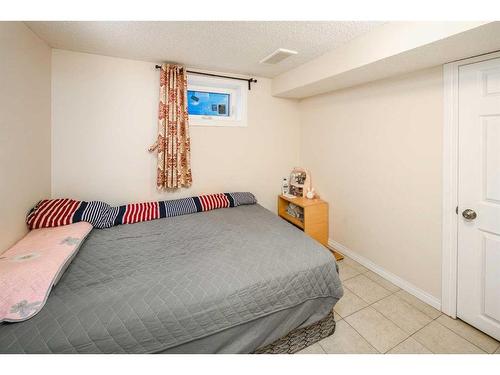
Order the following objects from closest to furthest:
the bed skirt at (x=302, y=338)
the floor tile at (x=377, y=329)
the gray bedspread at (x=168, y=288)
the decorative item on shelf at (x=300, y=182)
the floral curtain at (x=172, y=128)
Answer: the gray bedspread at (x=168, y=288)
the bed skirt at (x=302, y=338)
the floor tile at (x=377, y=329)
the floral curtain at (x=172, y=128)
the decorative item on shelf at (x=300, y=182)

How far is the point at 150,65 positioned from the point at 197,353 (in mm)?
2620

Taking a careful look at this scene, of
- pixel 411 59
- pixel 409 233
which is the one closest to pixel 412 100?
pixel 411 59

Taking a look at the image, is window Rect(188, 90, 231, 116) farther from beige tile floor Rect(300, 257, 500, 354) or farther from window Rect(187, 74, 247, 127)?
beige tile floor Rect(300, 257, 500, 354)

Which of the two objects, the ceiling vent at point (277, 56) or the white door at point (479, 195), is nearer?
the white door at point (479, 195)

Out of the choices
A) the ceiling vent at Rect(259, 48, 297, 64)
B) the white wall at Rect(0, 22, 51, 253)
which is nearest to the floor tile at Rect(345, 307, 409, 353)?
the ceiling vent at Rect(259, 48, 297, 64)

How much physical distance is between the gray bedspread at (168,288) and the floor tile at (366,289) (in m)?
0.71

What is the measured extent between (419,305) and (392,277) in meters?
0.33

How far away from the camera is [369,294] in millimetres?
2084

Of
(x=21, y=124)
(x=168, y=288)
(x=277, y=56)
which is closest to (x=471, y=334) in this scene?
(x=168, y=288)

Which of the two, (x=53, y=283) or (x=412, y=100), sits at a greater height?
(x=412, y=100)

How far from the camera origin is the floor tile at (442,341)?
4.95ft

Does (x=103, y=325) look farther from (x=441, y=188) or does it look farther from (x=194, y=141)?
(x=441, y=188)

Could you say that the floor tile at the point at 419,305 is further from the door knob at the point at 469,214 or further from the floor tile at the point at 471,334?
the door knob at the point at 469,214

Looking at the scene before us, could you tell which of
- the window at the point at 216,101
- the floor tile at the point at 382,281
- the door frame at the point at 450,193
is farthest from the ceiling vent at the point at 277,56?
the floor tile at the point at 382,281
